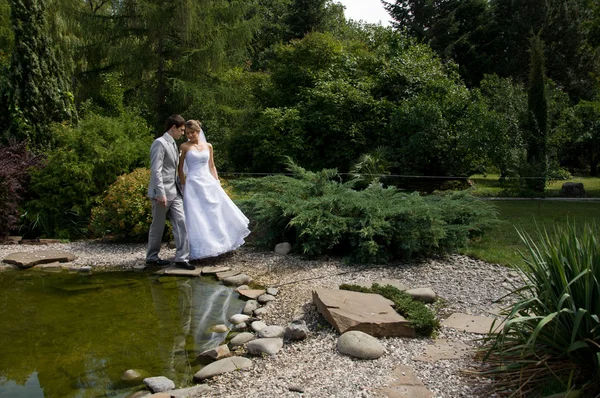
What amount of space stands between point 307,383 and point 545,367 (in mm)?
1614

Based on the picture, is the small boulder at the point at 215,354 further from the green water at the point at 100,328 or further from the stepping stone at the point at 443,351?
the stepping stone at the point at 443,351

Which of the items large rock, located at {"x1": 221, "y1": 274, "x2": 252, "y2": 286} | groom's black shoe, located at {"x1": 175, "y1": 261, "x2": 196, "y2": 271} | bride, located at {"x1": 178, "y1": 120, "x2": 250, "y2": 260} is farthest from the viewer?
bride, located at {"x1": 178, "y1": 120, "x2": 250, "y2": 260}

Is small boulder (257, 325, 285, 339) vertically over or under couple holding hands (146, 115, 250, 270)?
under

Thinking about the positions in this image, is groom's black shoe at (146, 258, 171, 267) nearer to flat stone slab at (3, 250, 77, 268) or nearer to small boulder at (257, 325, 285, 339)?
flat stone slab at (3, 250, 77, 268)

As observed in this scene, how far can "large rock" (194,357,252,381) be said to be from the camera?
4.06 m

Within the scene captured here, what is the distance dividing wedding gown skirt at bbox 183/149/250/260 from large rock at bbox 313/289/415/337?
8.61 feet

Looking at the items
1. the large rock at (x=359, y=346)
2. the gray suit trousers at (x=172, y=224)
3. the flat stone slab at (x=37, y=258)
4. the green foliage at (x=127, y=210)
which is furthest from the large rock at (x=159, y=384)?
the green foliage at (x=127, y=210)

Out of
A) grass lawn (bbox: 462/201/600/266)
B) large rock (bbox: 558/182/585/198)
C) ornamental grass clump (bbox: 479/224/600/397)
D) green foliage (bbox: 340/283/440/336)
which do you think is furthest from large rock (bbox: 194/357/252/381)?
large rock (bbox: 558/182/585/198)

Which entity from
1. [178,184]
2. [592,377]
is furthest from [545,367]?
[178,184]

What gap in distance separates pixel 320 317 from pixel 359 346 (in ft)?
3.19

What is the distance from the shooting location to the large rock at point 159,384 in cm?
387

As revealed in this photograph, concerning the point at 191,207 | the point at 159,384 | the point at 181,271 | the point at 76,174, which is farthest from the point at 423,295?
the point at 76,174

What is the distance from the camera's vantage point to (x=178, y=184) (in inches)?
298

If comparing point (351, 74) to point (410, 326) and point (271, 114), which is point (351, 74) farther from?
point (410, 326)
